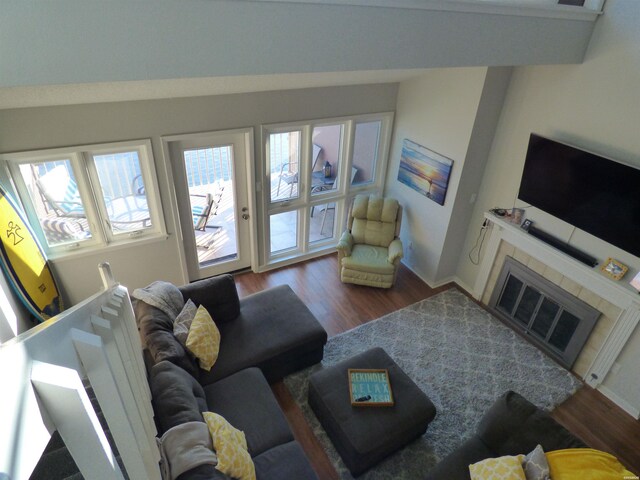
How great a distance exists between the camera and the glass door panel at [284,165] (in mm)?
4523

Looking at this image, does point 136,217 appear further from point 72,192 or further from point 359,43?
point 359,43

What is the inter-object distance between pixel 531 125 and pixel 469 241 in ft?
4.83

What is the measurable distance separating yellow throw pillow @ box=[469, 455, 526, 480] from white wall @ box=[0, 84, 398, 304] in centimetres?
340

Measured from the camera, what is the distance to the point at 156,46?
5.66ft

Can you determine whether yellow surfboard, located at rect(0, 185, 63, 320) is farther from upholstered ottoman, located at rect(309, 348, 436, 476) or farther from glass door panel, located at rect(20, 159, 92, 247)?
upholstered ottoman, located at rect(309, 348, 436, 476)

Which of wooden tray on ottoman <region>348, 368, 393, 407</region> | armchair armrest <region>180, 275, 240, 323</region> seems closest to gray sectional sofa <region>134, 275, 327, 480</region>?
armchair armrest <region>180, 275, 240, 323</region>

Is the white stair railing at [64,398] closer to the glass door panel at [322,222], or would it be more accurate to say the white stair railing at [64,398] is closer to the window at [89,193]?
the window at [89,193]

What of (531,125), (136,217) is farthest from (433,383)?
(136,217)

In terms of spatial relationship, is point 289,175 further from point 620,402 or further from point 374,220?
point 620,402

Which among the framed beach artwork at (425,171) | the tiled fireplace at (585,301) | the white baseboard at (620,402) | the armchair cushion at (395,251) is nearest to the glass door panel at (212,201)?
the armchair cushion at (395,251)

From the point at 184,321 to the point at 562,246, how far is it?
11.2 feet

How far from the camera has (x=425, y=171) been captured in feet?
15.1

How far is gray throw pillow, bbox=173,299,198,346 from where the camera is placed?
9.93ft

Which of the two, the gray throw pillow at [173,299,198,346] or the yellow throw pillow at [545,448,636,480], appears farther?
the gray throw pillow at [173,299,198,346]
